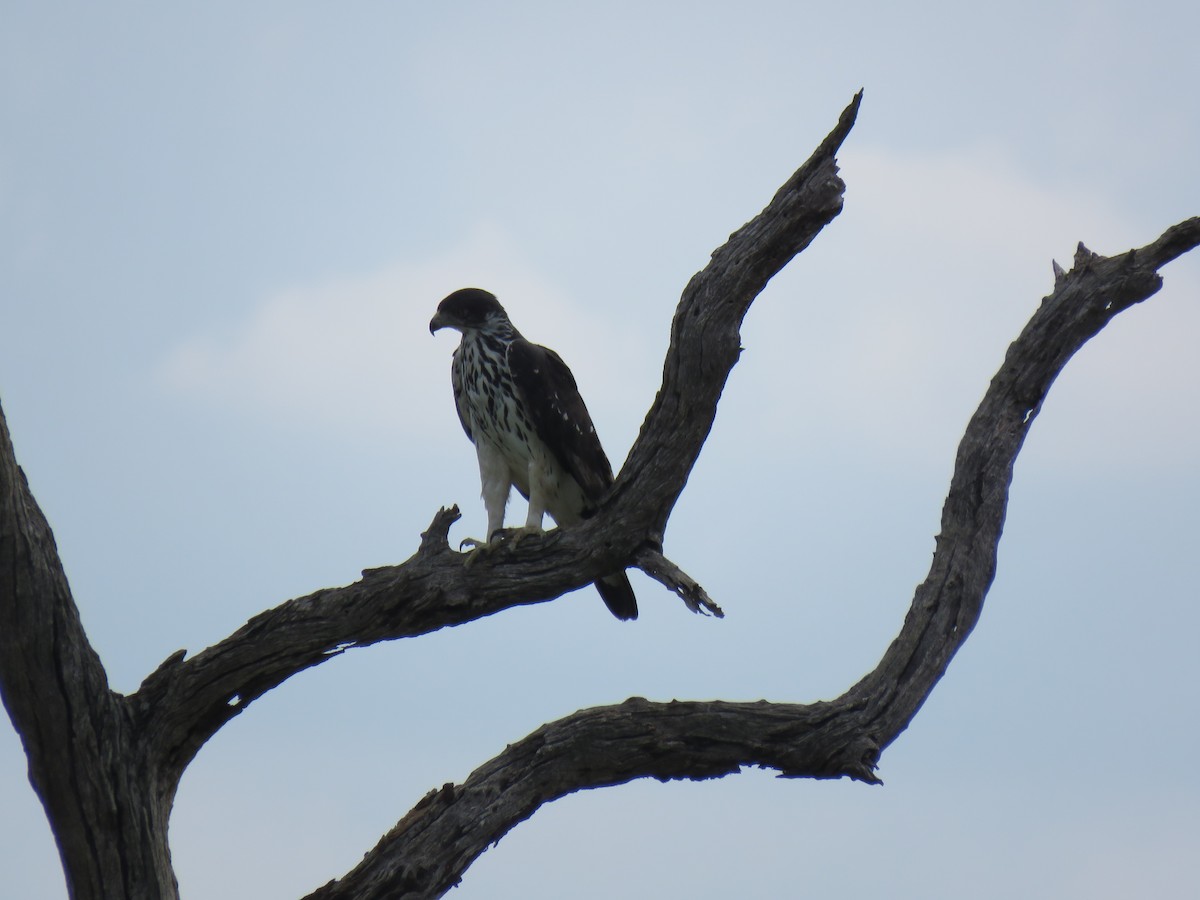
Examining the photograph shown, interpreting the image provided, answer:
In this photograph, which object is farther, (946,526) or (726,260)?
(946,526)

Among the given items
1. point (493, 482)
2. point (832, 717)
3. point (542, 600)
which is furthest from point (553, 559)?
point (493, 482)

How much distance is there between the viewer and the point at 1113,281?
4.97 meters

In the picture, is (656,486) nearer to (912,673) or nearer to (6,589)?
(912,673)

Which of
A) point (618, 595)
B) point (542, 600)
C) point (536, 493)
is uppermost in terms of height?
point (536, 493)

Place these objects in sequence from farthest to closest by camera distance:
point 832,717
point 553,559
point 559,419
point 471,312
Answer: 1. point 471,312
2. point 559,419
3. point 553,559
4. point 832,717

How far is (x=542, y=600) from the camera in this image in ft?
17.3

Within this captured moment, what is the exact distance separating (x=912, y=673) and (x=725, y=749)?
0.75 meters

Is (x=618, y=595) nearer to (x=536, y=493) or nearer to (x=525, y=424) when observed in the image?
(x=536, y=493)

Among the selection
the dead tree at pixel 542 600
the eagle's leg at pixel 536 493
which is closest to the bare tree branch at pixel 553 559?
the dead tree at pixel 542 600

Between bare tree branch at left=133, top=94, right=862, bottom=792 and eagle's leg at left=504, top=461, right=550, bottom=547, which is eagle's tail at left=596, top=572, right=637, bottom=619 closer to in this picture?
eagle's leg at left=504, top=461, right=550, bottom=547

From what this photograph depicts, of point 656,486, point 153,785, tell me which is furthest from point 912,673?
point 153,785

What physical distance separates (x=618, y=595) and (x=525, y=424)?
3.19 feet

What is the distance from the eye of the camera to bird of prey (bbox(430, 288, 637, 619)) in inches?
254

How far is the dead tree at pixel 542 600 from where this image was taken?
4480 millimetres
